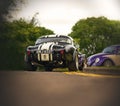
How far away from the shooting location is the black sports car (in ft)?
5.30

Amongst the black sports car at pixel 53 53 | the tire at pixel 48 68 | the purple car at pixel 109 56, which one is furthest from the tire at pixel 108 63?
the tire at pixel 48 68

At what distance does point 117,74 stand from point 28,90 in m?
0.35

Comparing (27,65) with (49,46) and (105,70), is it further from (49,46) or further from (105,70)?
(105,70)

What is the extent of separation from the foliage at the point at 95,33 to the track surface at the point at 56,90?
123mm

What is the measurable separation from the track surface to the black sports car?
0.04 metres

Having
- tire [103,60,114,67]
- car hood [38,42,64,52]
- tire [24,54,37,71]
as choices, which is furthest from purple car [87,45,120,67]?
tire [24,54,37,71]

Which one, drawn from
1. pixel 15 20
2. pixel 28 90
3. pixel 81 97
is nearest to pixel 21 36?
pixel 15 20

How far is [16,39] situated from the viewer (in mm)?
1647

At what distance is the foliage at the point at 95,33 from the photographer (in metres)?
1.59

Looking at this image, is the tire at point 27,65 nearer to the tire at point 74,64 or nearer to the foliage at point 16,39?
the foliage at point 16,39

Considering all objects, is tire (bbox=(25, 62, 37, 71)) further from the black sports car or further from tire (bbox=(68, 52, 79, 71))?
tire (bbox=(68, 52, 79, 71))

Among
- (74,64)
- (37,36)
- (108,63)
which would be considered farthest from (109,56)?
(37,36)

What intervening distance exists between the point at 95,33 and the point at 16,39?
1.06ft

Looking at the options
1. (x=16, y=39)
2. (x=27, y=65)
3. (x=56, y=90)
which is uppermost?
(x=16, y=39)
